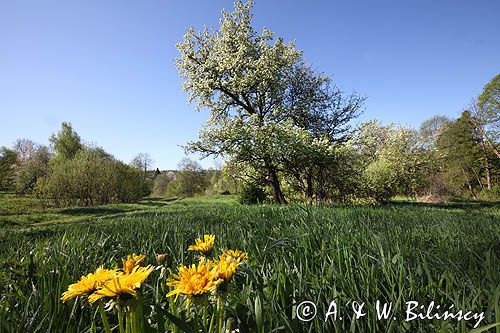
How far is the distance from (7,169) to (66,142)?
48.7 feet

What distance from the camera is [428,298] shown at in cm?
104

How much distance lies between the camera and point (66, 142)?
37.8 m

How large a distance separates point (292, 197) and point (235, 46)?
891cm

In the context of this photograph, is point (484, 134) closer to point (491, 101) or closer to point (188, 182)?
point (491, 101)

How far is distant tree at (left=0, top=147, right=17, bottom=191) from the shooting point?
2310 centimetres

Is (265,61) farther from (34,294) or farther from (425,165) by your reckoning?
(425,165)

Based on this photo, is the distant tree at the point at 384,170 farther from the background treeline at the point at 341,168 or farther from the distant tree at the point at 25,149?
the distant tree at the point at 25,149

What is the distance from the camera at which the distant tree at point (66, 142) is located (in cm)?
3759

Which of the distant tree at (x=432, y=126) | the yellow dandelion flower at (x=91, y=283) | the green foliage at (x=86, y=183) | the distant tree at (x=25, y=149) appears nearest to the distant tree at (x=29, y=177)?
the green foliage at (x=86, y=183)

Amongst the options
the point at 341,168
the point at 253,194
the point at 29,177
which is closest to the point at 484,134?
the point at 341,168

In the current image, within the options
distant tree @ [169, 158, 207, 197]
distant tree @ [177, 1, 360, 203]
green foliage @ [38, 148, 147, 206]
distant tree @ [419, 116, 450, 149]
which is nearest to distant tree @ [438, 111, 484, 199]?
distant tree @ [419, 116, 450, 149]

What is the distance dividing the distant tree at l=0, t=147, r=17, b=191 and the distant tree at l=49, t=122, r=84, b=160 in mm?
5377

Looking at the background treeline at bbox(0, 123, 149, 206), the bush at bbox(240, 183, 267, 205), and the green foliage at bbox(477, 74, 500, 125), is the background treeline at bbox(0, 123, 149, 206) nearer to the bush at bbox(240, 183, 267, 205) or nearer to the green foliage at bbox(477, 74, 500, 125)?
the bush at bbox(240, 183, 267, 205)

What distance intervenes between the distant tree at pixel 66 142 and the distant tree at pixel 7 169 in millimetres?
5377
